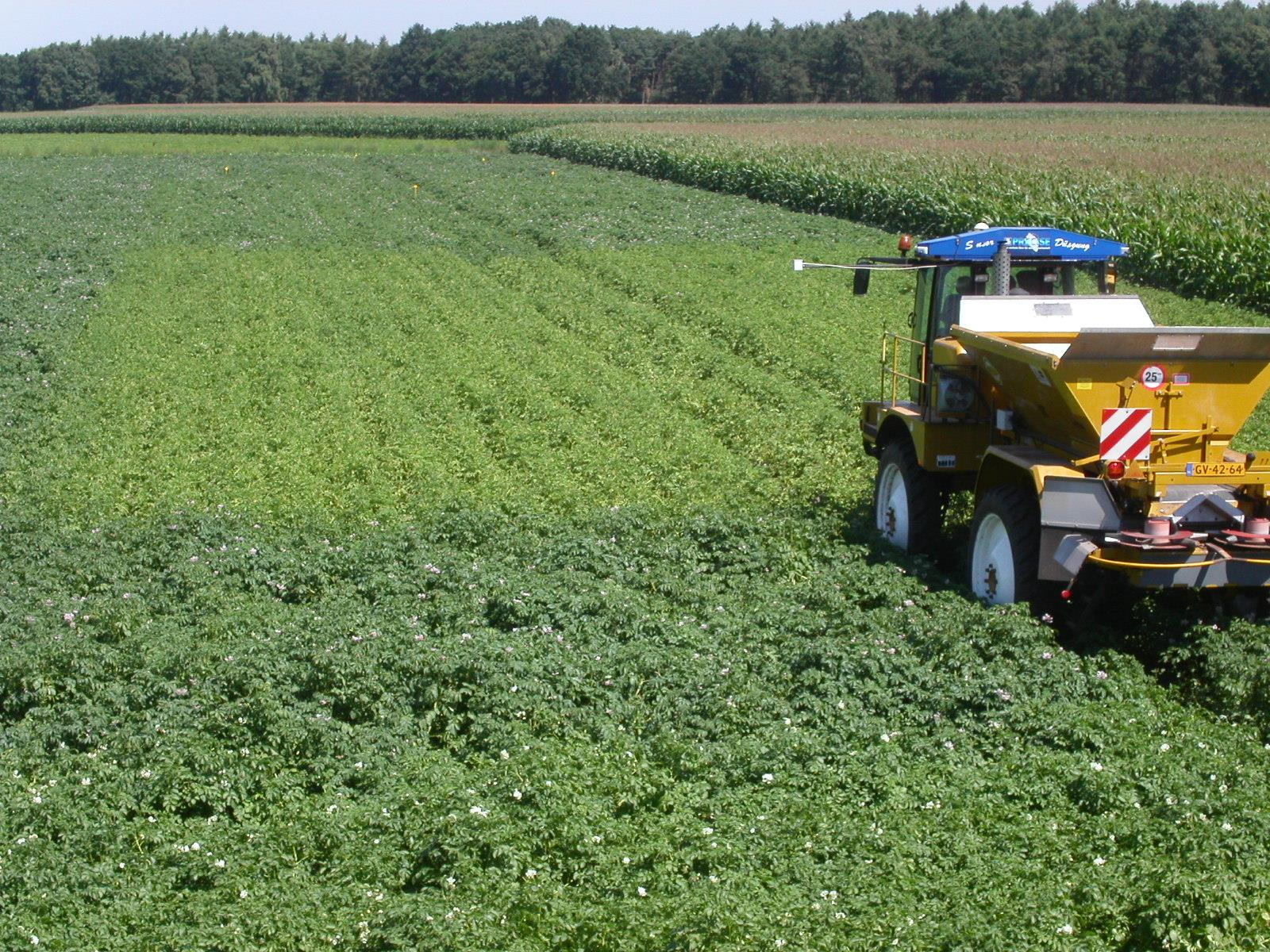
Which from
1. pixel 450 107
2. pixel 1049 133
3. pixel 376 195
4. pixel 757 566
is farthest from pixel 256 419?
pixel 450 107

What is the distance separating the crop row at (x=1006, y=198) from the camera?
2275cm

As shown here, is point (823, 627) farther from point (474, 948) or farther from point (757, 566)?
point (474, 948)

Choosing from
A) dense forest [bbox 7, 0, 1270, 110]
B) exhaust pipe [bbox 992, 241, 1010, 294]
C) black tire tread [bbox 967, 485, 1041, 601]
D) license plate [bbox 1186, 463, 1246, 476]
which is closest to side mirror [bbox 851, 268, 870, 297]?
exhaust pipe [bbox 992, 241, 1010, 294]

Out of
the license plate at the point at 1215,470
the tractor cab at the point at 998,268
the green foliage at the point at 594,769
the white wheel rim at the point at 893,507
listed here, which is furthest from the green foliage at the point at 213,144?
the license plate at the point at 1215,470

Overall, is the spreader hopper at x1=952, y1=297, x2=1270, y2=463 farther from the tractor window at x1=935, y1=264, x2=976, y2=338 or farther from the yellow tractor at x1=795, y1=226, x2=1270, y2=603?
the tractor window at x1=935, y1=264, x2=976, y2=338

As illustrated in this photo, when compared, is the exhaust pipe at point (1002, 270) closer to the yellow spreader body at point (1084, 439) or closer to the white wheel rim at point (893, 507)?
the yellow spreader body at point (1084, 439)

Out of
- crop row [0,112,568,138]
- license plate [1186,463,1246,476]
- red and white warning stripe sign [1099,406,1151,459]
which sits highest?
crop row [0,112,568,138]

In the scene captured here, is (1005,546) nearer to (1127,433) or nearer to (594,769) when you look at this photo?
(1127,433)

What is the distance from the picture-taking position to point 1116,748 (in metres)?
6.74

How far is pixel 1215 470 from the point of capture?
7.93m

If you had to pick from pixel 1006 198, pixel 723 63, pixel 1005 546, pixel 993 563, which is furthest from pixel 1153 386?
pixel 723 63

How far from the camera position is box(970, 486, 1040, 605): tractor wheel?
8.44 metres

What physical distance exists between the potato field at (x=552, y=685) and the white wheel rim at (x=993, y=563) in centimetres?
43

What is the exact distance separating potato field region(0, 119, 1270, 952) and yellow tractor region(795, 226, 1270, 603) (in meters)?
0.52
